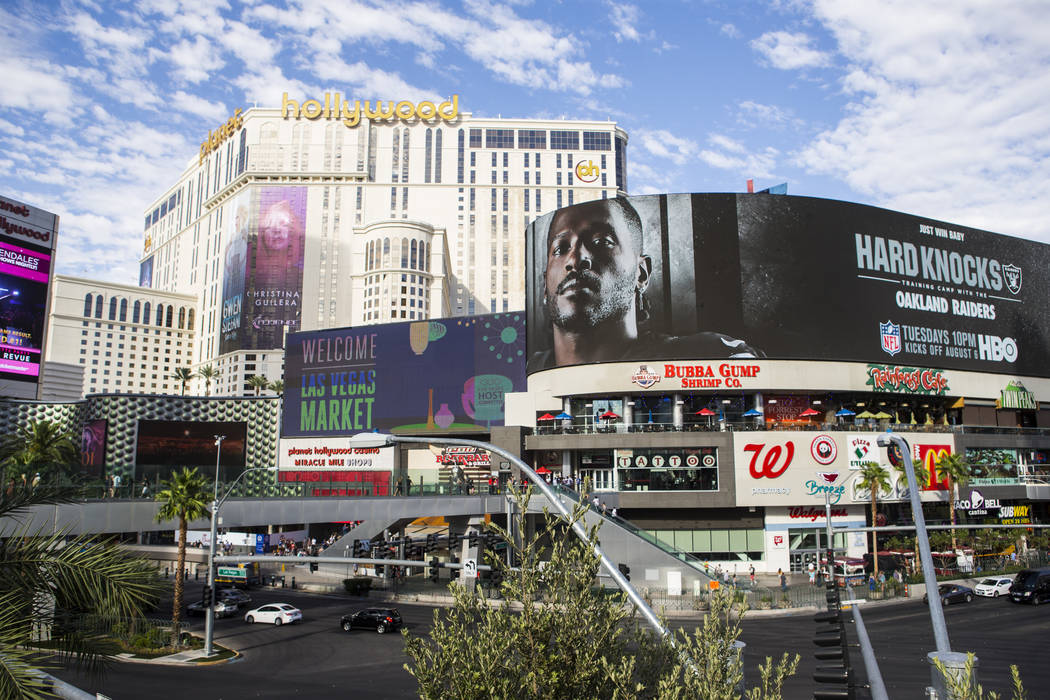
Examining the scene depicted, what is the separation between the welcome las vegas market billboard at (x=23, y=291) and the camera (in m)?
57.0

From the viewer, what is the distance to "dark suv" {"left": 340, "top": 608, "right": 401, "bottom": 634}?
132ft

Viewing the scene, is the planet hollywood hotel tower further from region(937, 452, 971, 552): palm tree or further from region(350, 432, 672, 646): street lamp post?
region(350, 432, 672, 646): street lamp post

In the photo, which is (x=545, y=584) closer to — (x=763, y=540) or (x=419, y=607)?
(x=419, y=607)

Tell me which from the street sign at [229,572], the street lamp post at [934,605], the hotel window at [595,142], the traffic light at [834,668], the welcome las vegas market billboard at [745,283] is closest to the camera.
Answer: the street lamp post at [934,605]

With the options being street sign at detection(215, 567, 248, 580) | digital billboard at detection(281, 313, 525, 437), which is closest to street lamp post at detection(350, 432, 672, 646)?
street sign at detection(215, 567, 248, 580)

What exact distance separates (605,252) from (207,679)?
50.9 m

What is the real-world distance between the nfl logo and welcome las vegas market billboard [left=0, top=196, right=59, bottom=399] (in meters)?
73.8

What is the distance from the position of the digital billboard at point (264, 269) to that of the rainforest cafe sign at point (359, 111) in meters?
21.3

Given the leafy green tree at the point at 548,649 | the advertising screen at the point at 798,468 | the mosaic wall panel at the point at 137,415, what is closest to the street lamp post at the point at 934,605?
the leafy green tree at the point at 548,649

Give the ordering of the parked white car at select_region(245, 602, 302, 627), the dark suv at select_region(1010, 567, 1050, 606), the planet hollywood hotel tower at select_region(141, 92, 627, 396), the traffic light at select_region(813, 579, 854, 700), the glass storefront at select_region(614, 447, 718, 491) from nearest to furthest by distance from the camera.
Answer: the traffic light at select_region(813, 579, 854, 700) < the parked white car at select_region(245, 602, 302, 627) < the dark suv at select_region(1010, 567, 1050, 606) < the glass storefront at select_region(614, 447, 718, 491) < the planet hollywood hotel tower at select_region(141, 92, 627, 396)

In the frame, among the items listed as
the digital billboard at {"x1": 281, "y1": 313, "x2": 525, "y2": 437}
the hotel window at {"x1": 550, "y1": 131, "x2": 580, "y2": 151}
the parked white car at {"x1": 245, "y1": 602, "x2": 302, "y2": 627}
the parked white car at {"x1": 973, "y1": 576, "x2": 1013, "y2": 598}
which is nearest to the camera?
the parked white car at {"x1": 245, "y1": 602, "x2": 302, "y2": 627}

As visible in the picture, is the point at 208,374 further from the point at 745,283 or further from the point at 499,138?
the point at 745,283

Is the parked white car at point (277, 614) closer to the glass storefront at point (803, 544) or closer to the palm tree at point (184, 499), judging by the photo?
the palm tree at point (184, 499)

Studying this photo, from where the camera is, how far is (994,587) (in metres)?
50.1
